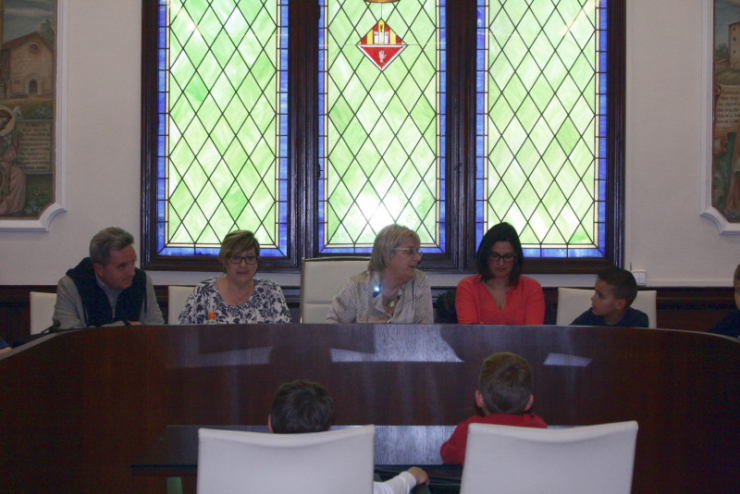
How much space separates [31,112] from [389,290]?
2.66 m

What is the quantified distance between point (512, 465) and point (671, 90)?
12.0ft

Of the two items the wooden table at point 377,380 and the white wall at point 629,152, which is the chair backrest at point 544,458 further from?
the white wall at point 629,152

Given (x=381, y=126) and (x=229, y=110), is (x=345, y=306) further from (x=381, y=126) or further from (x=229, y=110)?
(x=229, y=110)

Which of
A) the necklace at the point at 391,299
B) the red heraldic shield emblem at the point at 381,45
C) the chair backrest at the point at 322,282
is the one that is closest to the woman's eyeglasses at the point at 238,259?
the chair backrest at the point at 322,282

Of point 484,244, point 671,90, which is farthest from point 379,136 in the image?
point 671,90

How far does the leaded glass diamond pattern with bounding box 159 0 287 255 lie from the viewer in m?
4.45

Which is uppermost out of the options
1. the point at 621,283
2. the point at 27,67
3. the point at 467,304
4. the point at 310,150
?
the point at 27,67

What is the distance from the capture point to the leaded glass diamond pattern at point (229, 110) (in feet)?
14.6

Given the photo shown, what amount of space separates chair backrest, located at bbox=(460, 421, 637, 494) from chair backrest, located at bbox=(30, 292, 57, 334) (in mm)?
2600

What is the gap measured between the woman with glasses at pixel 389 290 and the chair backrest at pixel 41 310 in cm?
137

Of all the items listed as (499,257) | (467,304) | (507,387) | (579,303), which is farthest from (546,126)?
(507,387)

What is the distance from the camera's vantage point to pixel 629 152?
4473 millimetres

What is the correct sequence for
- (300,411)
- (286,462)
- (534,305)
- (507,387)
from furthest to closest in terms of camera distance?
(534,305), (507,387), (300,411), (286,462)

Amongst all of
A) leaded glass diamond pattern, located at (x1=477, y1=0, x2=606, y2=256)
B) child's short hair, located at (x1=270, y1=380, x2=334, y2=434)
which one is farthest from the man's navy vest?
leaded glass diamond pattern, located at (x1=477, y1=0, x2=606, y2=256)
